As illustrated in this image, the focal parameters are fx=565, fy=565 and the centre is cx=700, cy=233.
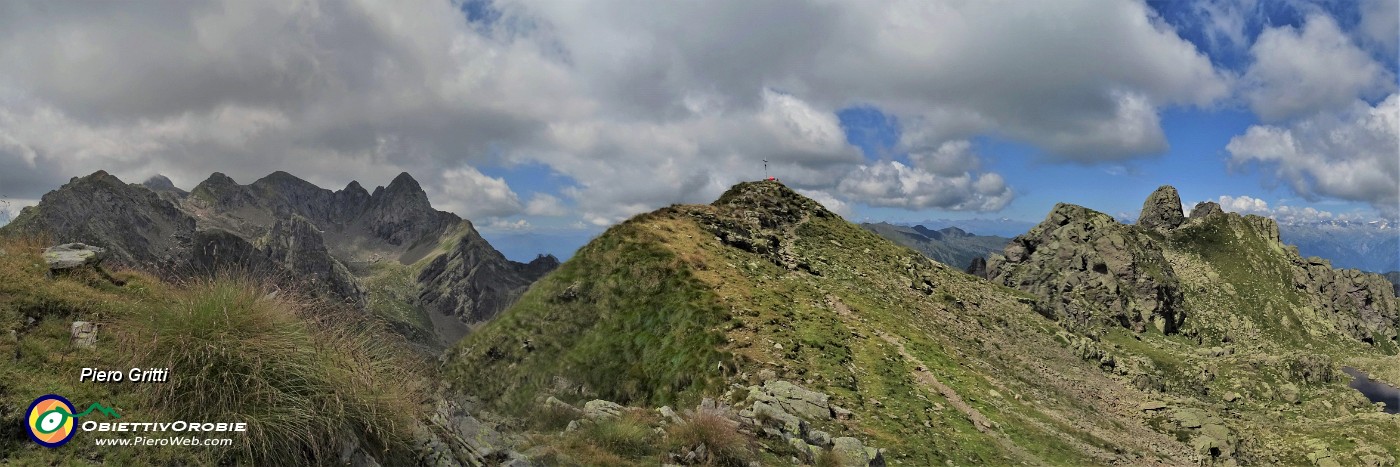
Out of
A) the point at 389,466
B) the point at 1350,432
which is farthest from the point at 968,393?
the point at 1350,432

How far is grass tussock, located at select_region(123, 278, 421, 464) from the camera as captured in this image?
7.83 meters

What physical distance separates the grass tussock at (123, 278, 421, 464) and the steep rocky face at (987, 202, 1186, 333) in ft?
486

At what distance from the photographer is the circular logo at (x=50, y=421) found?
7031 millimetres

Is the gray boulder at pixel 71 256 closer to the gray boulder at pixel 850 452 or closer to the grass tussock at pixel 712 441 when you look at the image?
the grass tussock at pixel 712 441

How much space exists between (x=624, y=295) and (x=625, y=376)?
7506 millimetres

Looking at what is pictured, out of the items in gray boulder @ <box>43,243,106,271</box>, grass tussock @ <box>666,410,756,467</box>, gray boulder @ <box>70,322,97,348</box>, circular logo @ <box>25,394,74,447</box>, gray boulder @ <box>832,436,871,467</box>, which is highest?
gray boulder @ <box>43,243,106,271</box>

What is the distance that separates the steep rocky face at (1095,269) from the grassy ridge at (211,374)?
148 metres

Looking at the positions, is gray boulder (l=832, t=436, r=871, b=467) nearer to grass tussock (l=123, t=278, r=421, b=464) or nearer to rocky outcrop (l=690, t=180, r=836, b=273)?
grass tussock (l=123, t=278, r=421, b=464)

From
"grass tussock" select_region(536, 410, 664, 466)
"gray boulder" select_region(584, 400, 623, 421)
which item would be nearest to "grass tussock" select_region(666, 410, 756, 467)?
"grass tussock" select_region(536, 410, 664, 466)

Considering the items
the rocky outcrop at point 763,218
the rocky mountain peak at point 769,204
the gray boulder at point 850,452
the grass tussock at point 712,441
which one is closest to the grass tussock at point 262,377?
the grass tussock at point 712,441

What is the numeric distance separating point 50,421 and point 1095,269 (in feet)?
590

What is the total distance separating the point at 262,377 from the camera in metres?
8.13

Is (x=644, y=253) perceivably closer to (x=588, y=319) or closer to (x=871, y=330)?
(x=588, y=319)

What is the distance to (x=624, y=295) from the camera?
120 ft
